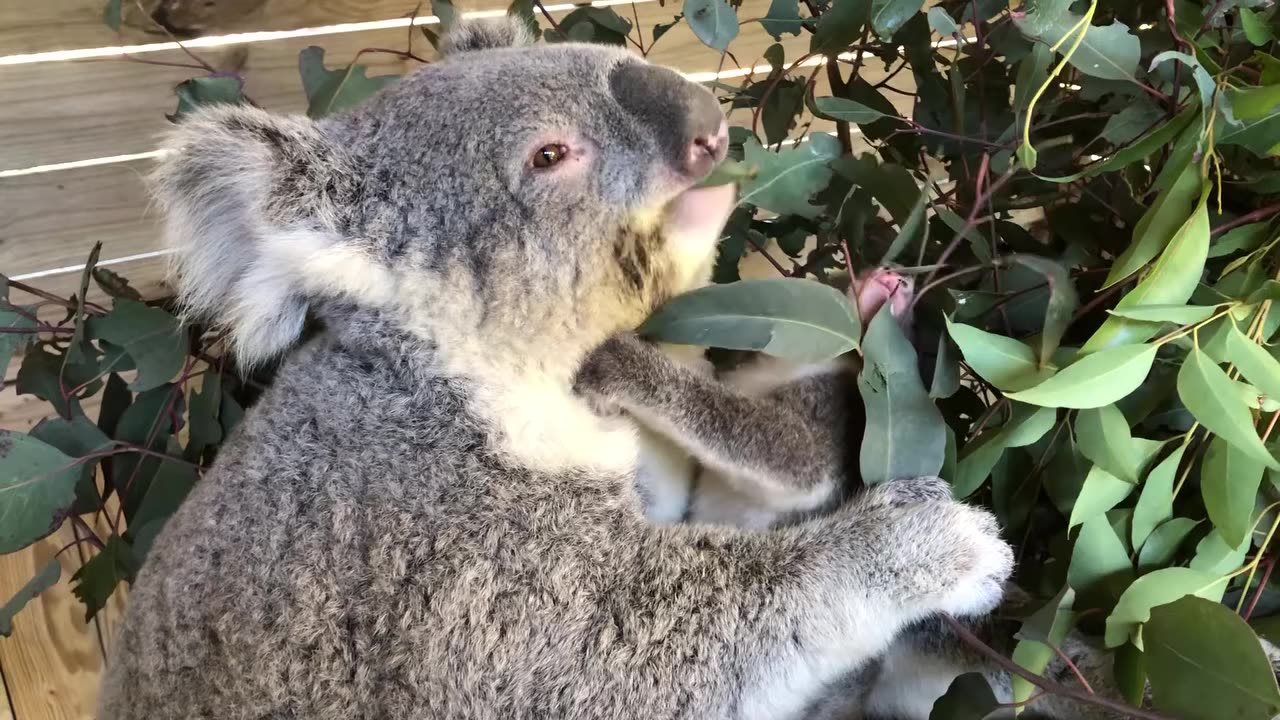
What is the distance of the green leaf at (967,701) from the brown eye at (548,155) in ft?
2.47

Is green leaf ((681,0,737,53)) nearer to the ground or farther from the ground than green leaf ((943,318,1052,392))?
farther from the ground

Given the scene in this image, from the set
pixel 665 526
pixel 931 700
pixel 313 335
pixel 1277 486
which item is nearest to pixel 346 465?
pixel 313 335

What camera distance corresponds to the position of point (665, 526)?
1.15m

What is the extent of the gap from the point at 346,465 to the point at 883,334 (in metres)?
0.65

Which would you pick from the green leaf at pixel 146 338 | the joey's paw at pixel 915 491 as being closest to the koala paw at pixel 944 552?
the joey's paw at pixel 915 491

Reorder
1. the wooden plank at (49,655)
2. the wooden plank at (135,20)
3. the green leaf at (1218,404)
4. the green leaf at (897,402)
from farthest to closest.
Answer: the wooden plank at (49,655), the wooden plank at (135,20), the green leaf at (897,402), the green leaf at (1218,404)

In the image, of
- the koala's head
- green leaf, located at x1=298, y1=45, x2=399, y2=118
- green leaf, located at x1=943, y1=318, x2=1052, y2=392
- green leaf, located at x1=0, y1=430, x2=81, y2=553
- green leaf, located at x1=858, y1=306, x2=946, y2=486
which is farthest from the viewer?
green leaf, located at x1=298, y1=45, x2=399, y2=118

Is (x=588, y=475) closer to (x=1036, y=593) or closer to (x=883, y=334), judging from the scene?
(x=883, y=334)

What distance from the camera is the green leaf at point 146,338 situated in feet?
4.51

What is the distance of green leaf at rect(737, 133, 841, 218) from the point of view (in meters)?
1.06

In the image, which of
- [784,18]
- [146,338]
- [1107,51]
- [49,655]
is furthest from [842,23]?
[49,655]

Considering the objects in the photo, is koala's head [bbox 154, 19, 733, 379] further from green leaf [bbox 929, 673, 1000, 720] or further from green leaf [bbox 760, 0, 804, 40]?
green leaf [bbox 929, 673, 1000, 720]

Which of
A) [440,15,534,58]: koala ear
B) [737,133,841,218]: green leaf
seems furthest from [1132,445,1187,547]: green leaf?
[440,15,534,58]: koala ear

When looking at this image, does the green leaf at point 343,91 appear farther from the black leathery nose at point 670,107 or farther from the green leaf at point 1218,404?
the green leaf at point 1218,404
